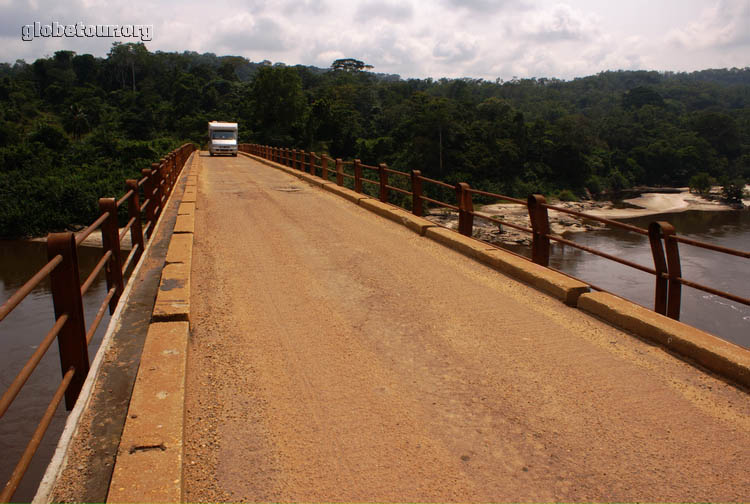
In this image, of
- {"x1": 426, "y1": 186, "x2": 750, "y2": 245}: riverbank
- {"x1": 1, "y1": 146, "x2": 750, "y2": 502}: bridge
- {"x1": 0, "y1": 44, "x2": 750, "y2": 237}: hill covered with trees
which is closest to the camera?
{"x1": 1, "y1": 146, "x2": 750, "y2": 502}: bridge

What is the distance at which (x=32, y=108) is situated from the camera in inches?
3595

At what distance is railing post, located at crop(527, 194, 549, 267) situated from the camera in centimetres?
757

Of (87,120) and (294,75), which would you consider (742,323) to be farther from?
(87,120)

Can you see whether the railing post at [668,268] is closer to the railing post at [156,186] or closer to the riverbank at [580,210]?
the railing post at [156,186]

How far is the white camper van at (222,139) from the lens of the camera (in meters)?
42.8

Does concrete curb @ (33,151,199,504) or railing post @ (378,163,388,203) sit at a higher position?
railing post @ (378,163,388,203)

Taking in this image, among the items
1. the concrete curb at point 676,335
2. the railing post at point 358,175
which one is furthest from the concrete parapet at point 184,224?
the concrete curb at point 676,335

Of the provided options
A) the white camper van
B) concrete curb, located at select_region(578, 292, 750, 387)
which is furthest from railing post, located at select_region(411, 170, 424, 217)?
the white camper van

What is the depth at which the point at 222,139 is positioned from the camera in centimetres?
4312

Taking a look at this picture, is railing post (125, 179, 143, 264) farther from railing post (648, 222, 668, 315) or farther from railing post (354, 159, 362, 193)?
railing post (354, 159, 362, 193)

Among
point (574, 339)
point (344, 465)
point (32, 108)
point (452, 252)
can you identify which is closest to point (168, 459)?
point (344, 465)

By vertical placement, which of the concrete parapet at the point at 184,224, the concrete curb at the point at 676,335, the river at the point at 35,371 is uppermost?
the concrete parapet at the point at 184,224

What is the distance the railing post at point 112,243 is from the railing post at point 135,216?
48.2 inches

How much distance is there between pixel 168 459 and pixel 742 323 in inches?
1428
